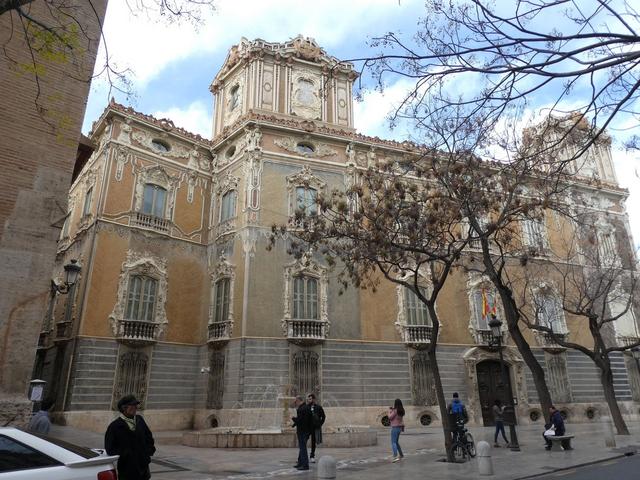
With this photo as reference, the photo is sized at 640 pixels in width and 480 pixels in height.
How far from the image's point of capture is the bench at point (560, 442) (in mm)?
13180

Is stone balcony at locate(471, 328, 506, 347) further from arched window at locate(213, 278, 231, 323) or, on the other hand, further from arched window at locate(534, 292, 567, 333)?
arched window at locate(213, 278, 231, 323)

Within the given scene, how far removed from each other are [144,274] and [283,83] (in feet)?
39.0

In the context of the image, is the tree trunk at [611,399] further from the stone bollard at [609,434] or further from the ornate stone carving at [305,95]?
the ornate stone carving at [305,95]

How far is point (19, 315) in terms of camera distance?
9641 millimetres

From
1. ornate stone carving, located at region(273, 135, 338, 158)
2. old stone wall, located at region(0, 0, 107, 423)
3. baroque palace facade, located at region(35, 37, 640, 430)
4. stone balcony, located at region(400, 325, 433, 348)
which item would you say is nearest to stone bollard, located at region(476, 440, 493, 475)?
old stone wall, located at region(0, 0, 107, 423)

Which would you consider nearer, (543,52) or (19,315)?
(543,52)

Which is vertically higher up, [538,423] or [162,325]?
[162,325]

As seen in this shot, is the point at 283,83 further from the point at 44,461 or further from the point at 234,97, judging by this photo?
the point at 44,461

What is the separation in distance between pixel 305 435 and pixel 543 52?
28.8 feet

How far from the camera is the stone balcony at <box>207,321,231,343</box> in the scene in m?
20.7

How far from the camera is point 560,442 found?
1363cm

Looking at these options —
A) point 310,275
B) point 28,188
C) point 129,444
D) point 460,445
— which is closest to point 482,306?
point 310,275

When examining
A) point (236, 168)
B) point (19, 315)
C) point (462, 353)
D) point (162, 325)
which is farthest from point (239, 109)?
point (19, 315)

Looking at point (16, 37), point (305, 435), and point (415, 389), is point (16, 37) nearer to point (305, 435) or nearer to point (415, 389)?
point (305, 435)
